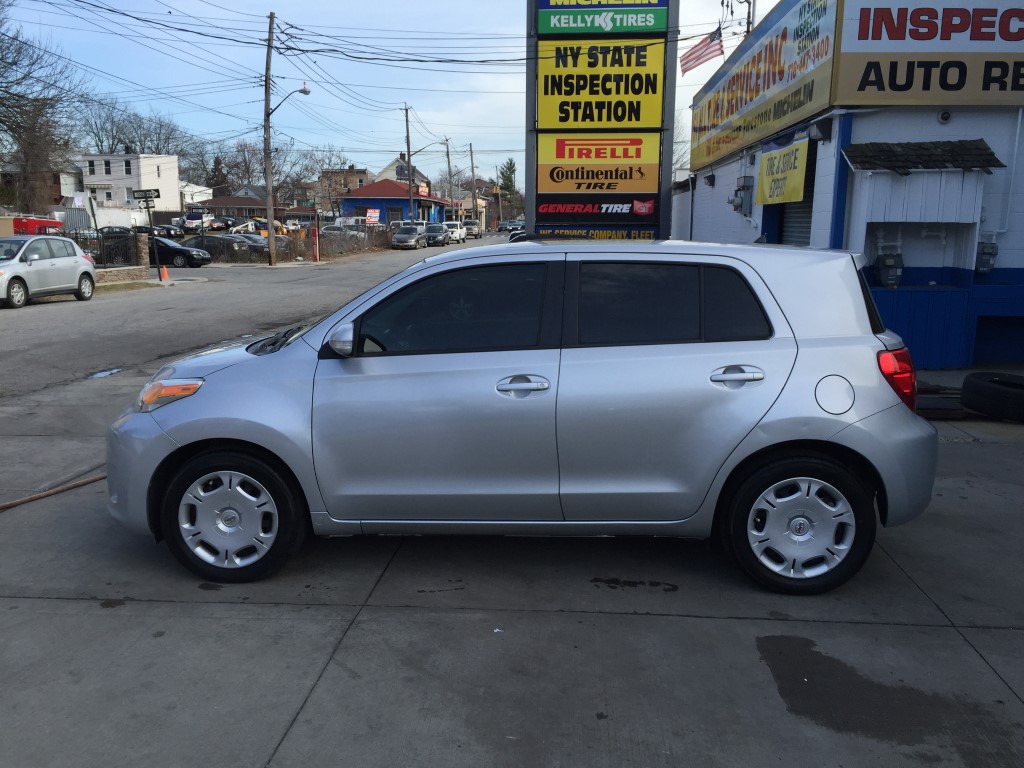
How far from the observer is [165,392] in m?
4.39

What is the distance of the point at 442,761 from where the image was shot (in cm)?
300

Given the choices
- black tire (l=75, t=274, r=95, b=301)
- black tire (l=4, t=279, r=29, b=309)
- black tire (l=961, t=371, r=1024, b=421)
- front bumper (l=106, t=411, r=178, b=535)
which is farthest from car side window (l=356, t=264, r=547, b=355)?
black tire (l=75, t=274, r=95, b=301)

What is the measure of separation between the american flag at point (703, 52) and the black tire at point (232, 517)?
A: 16691 mm

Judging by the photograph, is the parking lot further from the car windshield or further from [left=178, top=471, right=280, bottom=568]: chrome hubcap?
the car windshield

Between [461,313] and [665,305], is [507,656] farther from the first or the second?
[665,305]

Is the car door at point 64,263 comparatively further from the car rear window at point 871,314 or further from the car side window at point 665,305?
the car rear window at point 871,314

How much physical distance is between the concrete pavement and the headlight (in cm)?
94

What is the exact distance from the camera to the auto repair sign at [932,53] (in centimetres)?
946

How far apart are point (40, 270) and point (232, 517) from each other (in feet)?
58.2

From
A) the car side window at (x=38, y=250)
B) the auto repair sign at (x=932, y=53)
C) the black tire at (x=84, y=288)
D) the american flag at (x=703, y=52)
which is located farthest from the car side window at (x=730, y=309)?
the black tire at (x=84, y=288)

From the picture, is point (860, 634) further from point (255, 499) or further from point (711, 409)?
point (255, 499)

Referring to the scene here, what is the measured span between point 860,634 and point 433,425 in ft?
7.33

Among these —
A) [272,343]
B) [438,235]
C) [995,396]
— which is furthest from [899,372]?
[438,235]

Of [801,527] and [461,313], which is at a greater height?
[461,313]
